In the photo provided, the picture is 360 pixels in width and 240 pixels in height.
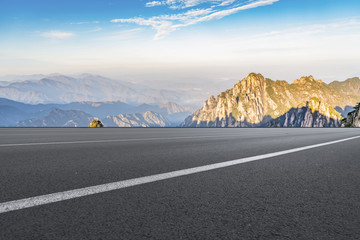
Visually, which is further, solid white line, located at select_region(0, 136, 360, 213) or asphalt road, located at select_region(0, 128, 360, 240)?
solid white line, located at select_region(0, 136, 360, 213)

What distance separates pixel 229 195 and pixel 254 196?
11.3 inches

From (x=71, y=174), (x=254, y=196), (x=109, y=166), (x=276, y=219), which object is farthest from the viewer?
(x=109, y=166)

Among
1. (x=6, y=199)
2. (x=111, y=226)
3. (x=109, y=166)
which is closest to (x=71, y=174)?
(x=109, y=166)

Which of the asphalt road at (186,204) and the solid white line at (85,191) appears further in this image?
the solid white line at (85,191)

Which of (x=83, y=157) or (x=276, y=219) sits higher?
(x=276, y=219)

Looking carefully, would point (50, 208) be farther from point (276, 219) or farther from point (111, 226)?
point (276, 219)

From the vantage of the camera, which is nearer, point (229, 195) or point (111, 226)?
point (111, 226)

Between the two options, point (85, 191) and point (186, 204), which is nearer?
point (186, 204)

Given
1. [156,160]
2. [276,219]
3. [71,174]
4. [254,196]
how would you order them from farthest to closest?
[156,160] → [71,174] → [254,196] → [276,219]

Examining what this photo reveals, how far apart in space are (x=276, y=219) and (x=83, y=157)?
512cm

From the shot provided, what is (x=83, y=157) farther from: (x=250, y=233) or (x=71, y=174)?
(x=250, y=233)

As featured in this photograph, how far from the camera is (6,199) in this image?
3.48 metres

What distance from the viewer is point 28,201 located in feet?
11.1

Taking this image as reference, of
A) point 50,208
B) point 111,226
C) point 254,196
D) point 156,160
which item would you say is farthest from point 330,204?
point 156,160
